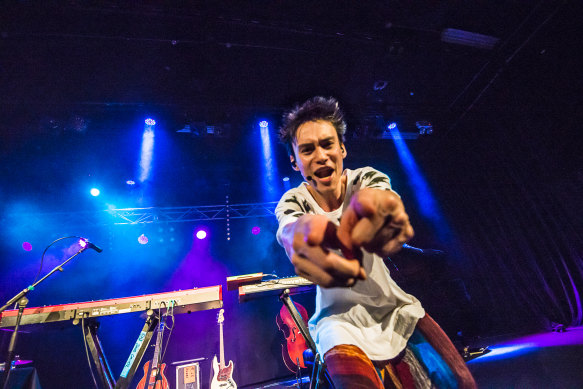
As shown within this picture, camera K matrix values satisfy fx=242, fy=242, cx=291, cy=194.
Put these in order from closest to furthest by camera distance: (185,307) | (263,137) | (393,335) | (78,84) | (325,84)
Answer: (393,335) → (185,307) → (78,84) → (325,84) → (263,137)

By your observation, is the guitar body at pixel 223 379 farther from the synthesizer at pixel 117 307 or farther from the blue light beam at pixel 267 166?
the blue light beam at pixel 267 166

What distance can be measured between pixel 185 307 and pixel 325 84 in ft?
19.1

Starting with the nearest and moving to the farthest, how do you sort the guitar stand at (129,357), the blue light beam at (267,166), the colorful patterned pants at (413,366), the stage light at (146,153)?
the colorful patterned pants at (413,366)
the guitar stand at (129,357)
the stage light at (146,153)
the blue light beam at (267,166)

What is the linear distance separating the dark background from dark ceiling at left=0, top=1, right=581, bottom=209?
0.03m

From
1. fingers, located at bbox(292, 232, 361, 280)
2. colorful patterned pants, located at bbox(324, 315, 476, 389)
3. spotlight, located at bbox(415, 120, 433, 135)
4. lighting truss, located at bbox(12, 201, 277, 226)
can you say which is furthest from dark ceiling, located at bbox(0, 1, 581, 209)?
colorful patterned pants, located at bbox(324, 315, 476, 389)

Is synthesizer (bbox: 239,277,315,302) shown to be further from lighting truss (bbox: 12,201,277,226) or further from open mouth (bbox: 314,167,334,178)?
lighting truss (bbox: 12,201,277,226)

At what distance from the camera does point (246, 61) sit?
5.54m

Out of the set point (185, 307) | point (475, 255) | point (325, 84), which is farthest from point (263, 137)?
point (475, 255)

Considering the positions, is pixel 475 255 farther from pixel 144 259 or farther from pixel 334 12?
pixel 144 259

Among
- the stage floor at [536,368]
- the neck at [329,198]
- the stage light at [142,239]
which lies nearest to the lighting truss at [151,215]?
the stage light at [142,239]

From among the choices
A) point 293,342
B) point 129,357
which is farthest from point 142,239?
point 293,342

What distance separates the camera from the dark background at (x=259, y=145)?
4.80 metres

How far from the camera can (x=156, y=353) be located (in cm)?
316

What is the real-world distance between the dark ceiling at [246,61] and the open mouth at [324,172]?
4.44 m
